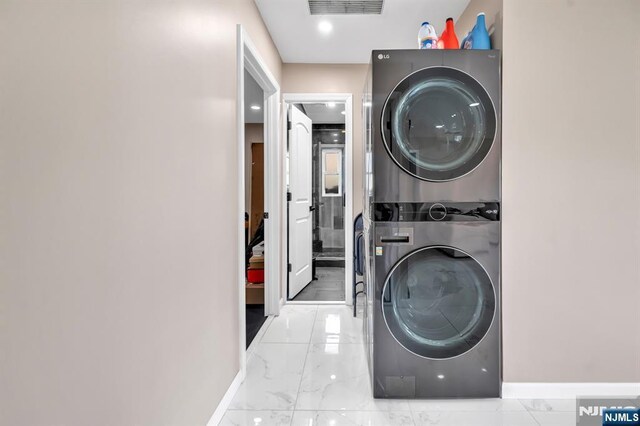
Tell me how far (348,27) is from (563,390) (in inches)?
113

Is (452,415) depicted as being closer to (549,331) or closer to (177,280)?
(549,331)

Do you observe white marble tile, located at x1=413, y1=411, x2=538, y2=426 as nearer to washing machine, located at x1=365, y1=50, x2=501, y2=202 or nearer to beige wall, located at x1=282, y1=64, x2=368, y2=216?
washing machine, located at x1=365, y1=50, x2=501, y2=202

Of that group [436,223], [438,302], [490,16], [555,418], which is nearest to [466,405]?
[555,418]

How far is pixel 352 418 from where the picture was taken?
168 centimetres

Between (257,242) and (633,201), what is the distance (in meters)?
3.35

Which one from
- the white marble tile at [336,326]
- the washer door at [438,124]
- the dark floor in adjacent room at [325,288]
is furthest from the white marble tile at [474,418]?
the dark floor in adjacent room at [325,288]

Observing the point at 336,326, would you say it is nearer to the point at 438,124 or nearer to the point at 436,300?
the point at 436,300

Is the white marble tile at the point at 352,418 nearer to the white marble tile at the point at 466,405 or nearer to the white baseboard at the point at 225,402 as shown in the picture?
the white marble tile at the point at 466,405

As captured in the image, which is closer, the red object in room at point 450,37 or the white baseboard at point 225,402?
the white baseboard at point 225,402

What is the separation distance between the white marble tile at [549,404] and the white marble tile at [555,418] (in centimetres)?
3

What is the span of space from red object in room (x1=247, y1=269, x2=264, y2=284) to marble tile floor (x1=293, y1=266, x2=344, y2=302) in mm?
452

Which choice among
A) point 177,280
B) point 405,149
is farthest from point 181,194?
point 405,149
